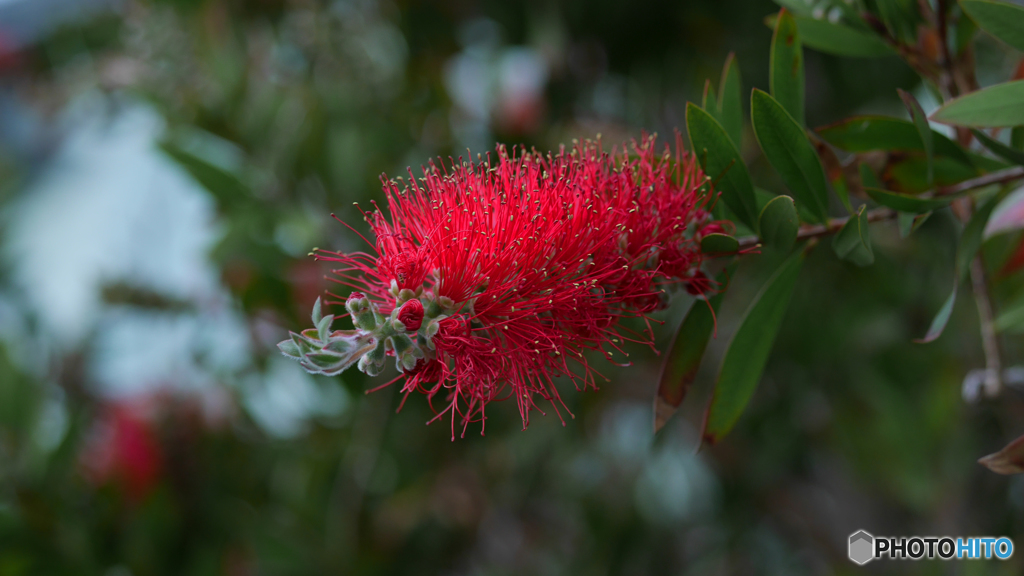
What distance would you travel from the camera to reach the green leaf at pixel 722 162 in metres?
0.53

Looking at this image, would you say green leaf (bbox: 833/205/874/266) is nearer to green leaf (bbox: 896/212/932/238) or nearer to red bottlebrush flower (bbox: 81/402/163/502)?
green leaf (bbox: 896/212/932/238)

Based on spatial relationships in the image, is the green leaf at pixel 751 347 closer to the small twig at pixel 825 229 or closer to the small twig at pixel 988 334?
the small twig at pixel 825 229

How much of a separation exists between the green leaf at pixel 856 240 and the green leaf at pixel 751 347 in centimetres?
5

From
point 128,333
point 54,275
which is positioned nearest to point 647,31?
point 128,333

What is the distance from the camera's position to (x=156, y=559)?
4.79 ft

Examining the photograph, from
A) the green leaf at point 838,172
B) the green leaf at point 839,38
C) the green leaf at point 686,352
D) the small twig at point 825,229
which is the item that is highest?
the green leaf at point 839,38

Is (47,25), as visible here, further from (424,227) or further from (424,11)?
(424,227)

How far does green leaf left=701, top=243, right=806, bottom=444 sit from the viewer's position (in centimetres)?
57

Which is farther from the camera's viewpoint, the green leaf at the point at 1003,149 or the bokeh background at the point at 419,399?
the bokeh background at the point at 419,399

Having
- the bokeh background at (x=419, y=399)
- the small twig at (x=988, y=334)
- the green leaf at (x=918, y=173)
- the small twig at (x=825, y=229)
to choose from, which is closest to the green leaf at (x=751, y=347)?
the small twig at (x=825, y=229)

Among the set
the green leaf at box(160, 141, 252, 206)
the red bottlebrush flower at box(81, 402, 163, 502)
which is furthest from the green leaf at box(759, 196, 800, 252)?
the red bottlebrush flower at box(81, 402, 163, 502)

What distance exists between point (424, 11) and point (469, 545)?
1413mm

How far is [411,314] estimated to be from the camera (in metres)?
0.50
